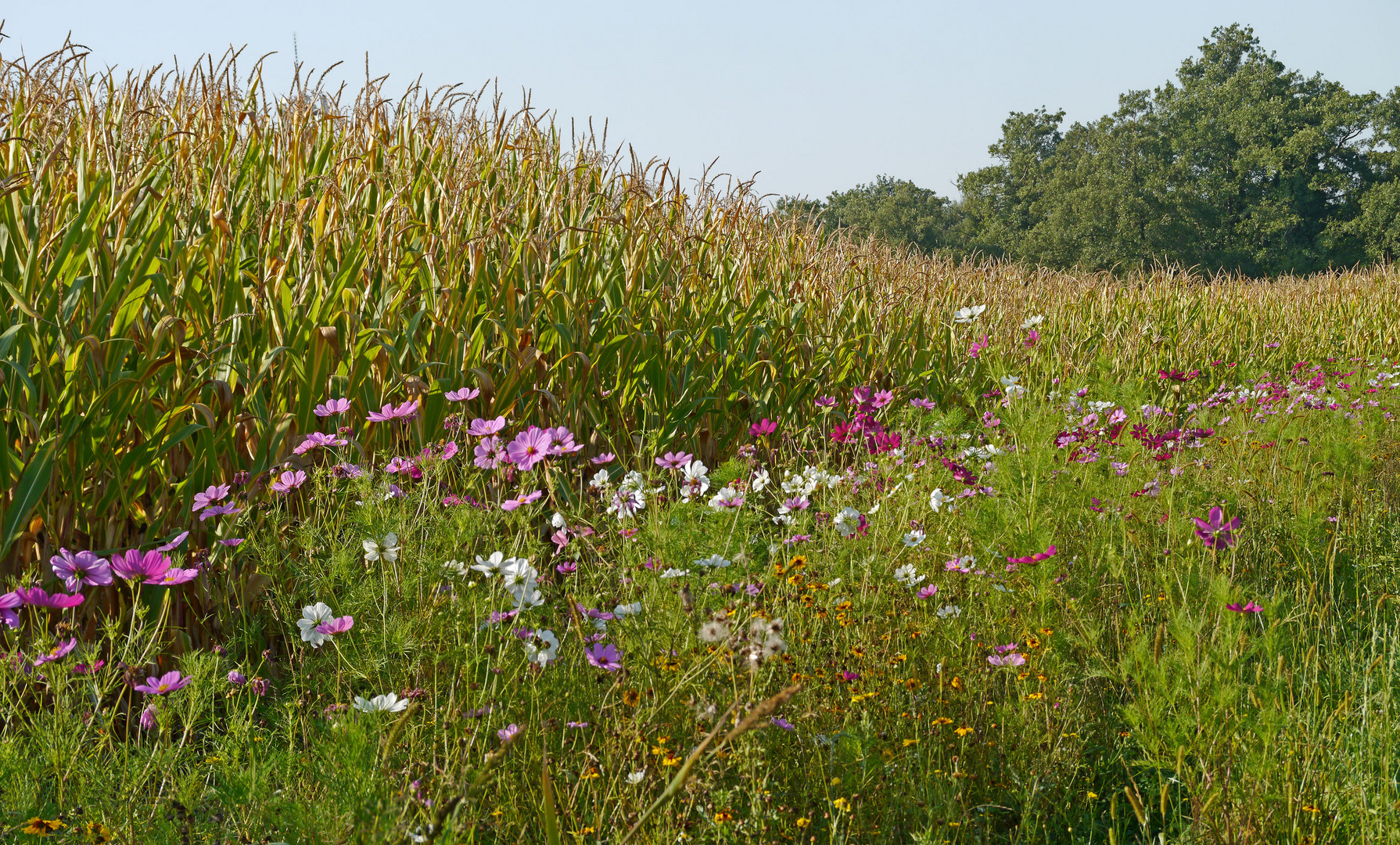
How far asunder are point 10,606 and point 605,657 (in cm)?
101

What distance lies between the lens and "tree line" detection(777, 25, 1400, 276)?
3666cm

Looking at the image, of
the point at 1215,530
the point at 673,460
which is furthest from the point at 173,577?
the point at 1215,530

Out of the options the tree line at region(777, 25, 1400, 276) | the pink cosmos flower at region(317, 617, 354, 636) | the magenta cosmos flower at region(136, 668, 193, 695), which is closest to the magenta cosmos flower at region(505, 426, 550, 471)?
the pink cosmos flower at region(317, 617, 354, 636)

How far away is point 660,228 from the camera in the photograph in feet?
14.1

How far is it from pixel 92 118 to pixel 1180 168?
4373 centimetres

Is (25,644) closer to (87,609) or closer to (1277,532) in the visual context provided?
(87,609)

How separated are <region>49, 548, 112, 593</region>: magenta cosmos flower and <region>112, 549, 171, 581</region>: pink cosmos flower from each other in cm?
2

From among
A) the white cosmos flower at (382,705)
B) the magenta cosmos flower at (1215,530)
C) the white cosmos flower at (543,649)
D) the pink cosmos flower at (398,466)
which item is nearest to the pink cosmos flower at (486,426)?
the pink cosmos flower at (398,466)

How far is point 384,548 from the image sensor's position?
1.73 metres

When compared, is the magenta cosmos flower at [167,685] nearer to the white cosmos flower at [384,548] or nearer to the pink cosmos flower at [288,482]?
the white cosmos flower at [384,548]

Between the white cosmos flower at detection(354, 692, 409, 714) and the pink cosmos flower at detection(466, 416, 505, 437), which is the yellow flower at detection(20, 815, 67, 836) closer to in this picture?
the white cosmos flower at detection(354, 692, 409, 714)

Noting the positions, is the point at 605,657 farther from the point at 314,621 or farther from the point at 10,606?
the point at 10,606

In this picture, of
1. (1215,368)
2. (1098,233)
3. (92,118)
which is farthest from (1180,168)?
(92,118)

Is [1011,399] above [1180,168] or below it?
below
